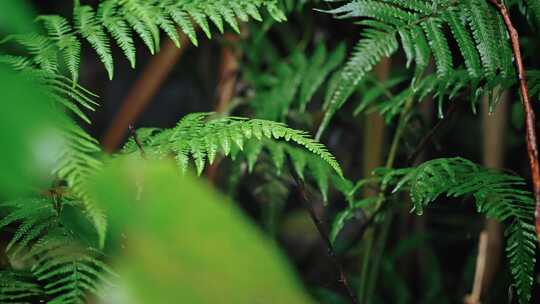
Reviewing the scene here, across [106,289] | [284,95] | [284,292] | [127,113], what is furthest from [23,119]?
[127,113]

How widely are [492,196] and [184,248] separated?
2.13 feet

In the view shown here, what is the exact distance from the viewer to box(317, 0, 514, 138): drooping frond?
0.93 metres

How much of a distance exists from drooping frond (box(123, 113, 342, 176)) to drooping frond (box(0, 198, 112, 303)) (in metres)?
0.16

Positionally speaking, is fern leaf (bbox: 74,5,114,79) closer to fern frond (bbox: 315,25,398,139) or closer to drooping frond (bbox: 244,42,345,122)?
fern frond (bbox: 315,25,398,139)

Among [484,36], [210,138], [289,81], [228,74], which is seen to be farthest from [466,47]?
[228,74]

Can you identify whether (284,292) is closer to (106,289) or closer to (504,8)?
(106,289)

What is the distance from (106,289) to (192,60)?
157cm

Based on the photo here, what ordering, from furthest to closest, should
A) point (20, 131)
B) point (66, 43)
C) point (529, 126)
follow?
point (66, 43), point (529, 126), point (20, 131)

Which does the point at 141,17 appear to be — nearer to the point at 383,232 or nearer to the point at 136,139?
the point at 136,139

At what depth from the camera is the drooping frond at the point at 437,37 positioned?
932 millimetres

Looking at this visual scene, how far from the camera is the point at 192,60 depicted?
2.20 metres

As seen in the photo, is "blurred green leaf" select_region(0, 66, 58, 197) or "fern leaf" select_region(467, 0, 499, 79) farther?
"fern leaf" select_region(467, 0, 499, 79)

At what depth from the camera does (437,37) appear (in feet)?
3.14

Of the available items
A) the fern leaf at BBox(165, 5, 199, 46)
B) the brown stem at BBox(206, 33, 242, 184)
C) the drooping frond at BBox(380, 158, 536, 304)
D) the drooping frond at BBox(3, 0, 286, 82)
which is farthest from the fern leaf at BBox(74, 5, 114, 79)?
the brown stem at BBox(206, 33, 242, 184)
